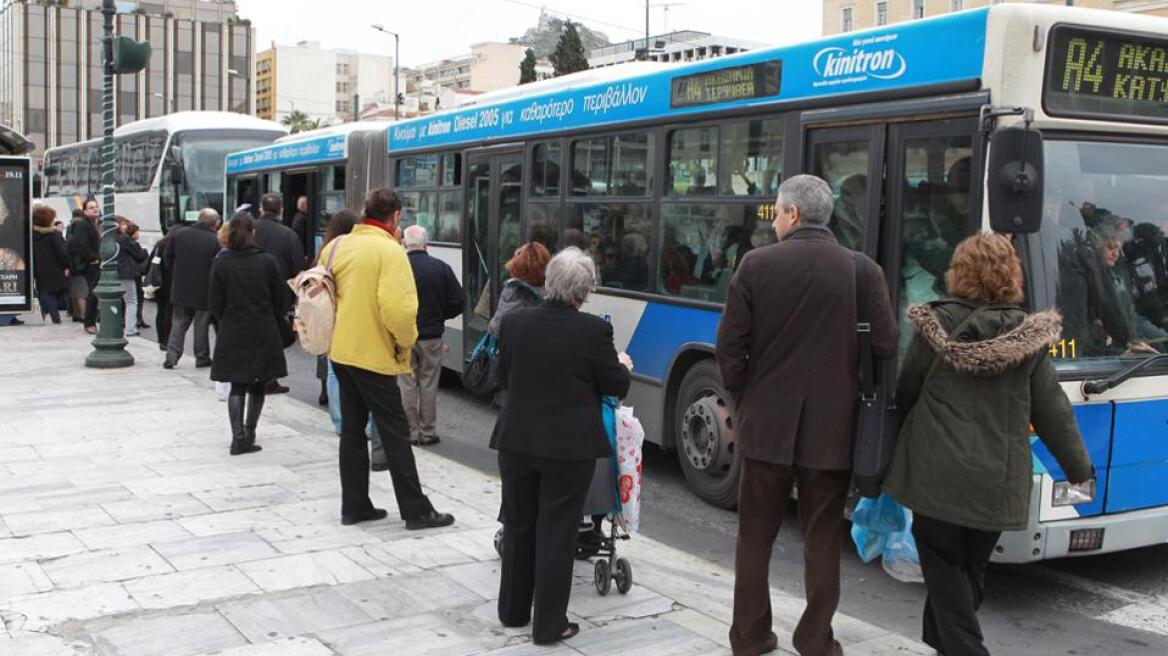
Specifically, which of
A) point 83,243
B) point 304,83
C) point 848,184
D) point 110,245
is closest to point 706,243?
point 848,184

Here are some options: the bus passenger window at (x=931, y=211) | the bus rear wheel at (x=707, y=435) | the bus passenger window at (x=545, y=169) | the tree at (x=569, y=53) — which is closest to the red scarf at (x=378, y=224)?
the bus rear wheel at (x=707, y=435)

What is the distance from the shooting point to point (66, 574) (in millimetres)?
5832

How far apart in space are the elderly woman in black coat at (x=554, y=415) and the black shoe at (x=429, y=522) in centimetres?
189

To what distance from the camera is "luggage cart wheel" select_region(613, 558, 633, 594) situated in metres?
5.58

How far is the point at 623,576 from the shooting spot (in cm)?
560

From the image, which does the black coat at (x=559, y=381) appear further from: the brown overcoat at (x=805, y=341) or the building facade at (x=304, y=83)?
the building facade at (x=304, y=83)

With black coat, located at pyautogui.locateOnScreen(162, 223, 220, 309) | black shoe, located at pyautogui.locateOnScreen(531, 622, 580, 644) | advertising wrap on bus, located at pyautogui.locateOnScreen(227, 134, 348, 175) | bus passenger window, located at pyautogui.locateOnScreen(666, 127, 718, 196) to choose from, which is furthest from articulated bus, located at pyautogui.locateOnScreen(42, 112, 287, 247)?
black shoe, located at pyautogui.locateOnScreen(531, 622, 580, 644)

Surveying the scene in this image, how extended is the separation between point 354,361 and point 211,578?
56.1 inches

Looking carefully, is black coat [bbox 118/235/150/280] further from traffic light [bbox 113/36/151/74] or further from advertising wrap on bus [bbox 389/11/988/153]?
advertising wrap on bus [bbox 389/11/988/153]

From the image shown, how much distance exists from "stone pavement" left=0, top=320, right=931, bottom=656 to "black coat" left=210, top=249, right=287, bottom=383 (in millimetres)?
651

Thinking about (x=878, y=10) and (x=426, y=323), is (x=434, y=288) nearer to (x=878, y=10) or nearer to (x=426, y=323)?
(x=426, y=323)

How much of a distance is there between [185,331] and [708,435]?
7.83 m

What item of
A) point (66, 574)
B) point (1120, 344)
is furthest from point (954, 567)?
point (66, 574)

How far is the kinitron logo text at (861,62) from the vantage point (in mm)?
6242
